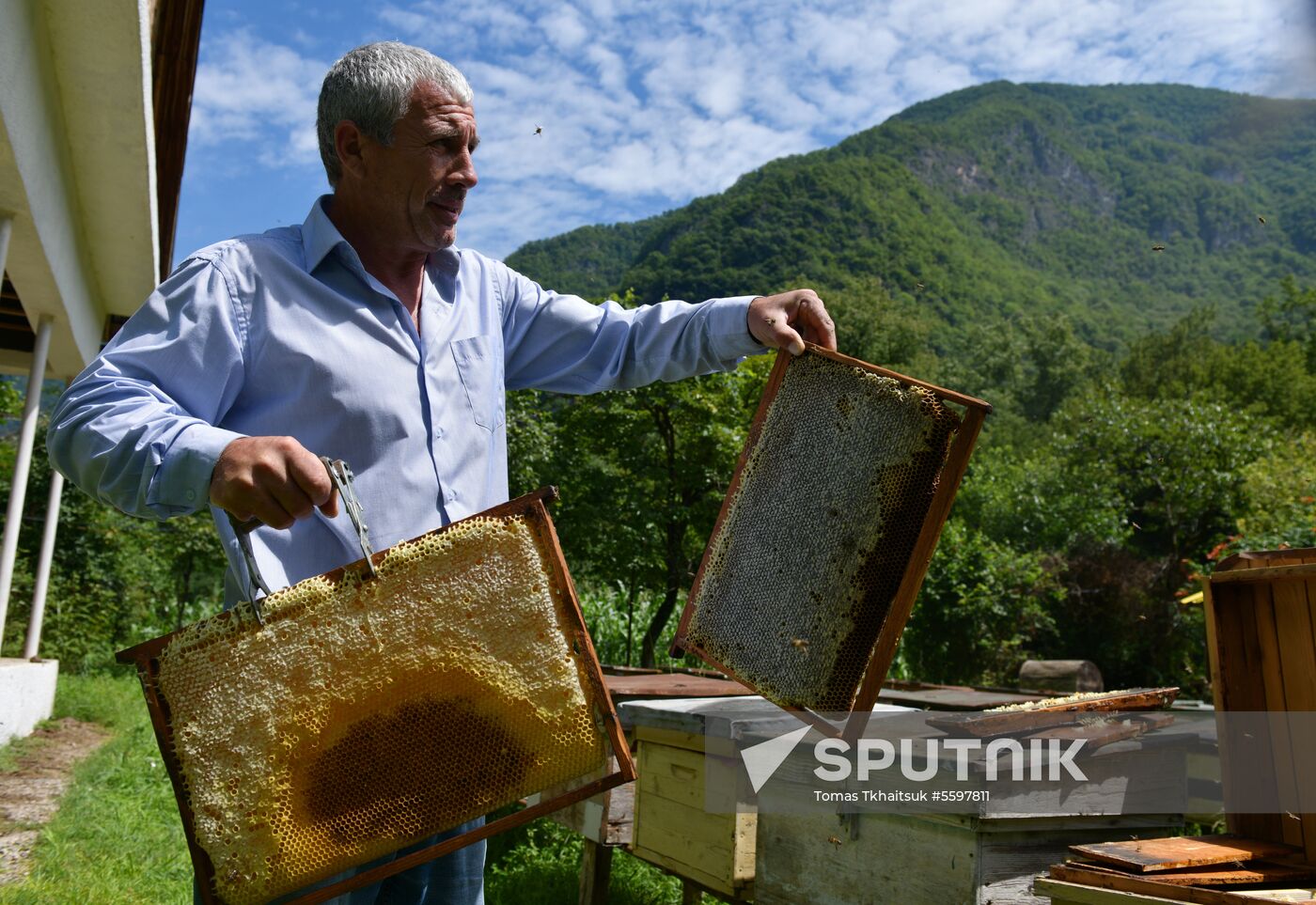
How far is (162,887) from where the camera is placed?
5.08m

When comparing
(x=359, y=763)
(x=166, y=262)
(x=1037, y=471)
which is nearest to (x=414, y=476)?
(x=359, y=763)

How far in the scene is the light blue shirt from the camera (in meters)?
1.54

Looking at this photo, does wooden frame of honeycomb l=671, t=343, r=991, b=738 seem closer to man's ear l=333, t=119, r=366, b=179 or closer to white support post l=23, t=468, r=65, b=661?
man's ear l=333, t=119, r=366, b=179

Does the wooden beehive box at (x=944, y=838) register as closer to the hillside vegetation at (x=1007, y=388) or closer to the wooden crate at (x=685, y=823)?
the wooden crate at (x=685, y=823)

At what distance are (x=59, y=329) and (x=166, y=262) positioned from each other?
2461mm

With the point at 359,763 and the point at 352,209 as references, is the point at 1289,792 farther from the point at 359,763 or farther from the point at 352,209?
the point at 352,209

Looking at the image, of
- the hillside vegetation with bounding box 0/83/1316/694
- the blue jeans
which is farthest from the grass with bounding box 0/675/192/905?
the hillside vegetation with bounding box 0/83/1316/694

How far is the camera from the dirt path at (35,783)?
5496 mm

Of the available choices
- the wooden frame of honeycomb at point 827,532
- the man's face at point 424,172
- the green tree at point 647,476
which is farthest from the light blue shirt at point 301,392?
the green tree at point 647,476

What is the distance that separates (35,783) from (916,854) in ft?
21.6

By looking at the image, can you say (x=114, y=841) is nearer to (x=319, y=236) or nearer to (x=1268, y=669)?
(x=319, y=236)

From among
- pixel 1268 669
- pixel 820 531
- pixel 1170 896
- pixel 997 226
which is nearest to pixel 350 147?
pixel 820 531

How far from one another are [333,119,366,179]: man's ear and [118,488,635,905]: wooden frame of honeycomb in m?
0.78

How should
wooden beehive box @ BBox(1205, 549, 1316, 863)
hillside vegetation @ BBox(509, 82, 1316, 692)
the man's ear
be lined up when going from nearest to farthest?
the man's ear → wooden beehive box @ BBox(1205, 549, 1316, 863) → hillside vegetation @ BBox(509, 82, 1316, 692)
